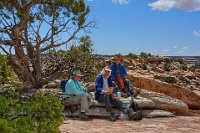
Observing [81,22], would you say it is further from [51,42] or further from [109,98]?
[109,98]

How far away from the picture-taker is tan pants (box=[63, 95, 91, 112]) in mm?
10072

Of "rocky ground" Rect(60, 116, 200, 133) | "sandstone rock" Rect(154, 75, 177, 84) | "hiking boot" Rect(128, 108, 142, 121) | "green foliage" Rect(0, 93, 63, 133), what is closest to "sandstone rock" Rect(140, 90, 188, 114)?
"rocky ground" Rect(60, 116, 200, 133)

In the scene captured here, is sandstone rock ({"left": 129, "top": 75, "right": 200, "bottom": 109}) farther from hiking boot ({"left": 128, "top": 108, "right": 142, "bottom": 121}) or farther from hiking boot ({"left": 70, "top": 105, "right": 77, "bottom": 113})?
hiking boot ({"left": 70, "top": 105, "right": 77, "bottom": 113})

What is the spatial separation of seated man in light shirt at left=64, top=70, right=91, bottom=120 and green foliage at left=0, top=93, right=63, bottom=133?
5557mm

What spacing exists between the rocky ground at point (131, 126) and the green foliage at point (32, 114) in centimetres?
Result: 388

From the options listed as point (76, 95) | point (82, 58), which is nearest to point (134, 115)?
point (76, 95)

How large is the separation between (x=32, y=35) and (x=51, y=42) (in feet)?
2.46

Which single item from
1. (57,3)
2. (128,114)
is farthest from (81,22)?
(128,114)

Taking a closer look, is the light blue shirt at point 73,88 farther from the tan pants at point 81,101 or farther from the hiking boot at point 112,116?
the hiking boot at point 112,116

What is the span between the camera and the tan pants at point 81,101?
10072 mm

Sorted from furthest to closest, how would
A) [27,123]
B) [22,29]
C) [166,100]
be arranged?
[22,29]
[166,100]
[27,123]

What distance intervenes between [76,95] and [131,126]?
1.83 meters

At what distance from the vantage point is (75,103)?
10344 mm

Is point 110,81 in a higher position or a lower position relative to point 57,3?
lower
